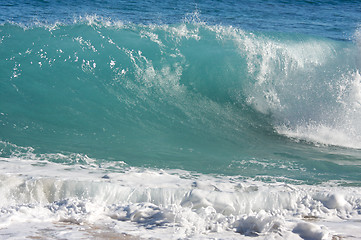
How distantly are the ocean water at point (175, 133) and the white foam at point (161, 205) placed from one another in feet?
0.04

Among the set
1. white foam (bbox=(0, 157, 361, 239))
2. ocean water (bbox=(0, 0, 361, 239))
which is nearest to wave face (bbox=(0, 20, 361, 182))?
ocean water (bbox=(0, 0, 361, 239))

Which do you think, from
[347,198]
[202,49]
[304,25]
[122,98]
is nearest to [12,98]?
[122,98]

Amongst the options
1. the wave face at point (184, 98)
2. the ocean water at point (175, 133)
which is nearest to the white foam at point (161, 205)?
the ocean water at point (175, 133)

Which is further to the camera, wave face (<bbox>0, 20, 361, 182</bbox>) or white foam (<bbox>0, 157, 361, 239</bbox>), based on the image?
wave face (<bbox>0, 20, 361, 182</bbox>)

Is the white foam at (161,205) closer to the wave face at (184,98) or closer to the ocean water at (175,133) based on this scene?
the ocean water at (175,133)

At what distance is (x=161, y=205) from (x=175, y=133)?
258 centimetres

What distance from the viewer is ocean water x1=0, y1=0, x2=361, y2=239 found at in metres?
3.21

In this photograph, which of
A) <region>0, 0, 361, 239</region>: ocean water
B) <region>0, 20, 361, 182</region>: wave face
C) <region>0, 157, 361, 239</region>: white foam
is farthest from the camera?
<region>0, 20, 361, 182</region>: wave face

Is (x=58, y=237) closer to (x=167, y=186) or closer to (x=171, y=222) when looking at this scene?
(x=171, y=222)

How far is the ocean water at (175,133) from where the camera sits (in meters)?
3.21

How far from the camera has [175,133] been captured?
239 inches

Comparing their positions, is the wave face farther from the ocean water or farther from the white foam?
the white foam

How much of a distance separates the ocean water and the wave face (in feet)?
0.08

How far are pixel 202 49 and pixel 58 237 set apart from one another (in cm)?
615
